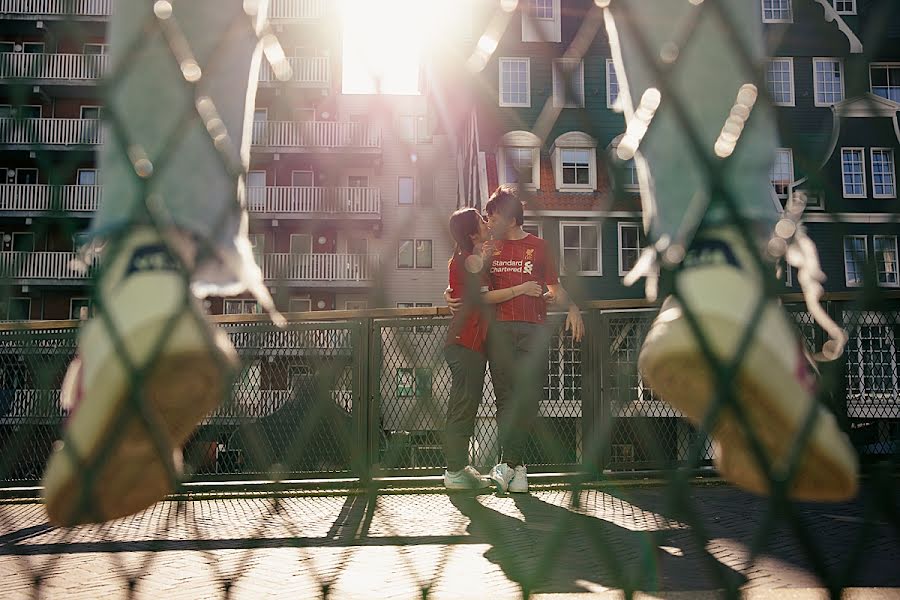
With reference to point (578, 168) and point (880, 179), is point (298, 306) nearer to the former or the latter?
point (578, 168)

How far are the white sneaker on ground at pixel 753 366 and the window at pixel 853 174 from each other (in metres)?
16.2

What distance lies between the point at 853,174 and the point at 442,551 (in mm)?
16297

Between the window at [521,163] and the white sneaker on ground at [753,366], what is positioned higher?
the window at [521,163]

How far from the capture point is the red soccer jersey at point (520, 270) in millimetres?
2686

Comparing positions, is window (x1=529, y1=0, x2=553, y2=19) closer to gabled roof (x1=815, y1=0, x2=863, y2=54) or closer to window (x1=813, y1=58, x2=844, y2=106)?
gabled roof (x1=815, y1=0, x2=863, y2=54)

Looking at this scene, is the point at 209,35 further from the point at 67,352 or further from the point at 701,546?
the point at 67,352

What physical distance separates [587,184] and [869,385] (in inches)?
418

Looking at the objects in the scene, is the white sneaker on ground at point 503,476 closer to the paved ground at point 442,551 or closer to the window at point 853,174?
the paved ground at point 442,551

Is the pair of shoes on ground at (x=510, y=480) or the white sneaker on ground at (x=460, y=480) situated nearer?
the white sneaker on ground at (x=460, y=480)

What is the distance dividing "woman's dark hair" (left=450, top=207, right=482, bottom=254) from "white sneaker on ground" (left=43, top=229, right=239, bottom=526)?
2.84 ft

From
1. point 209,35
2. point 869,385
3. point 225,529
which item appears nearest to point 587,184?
point 869,385

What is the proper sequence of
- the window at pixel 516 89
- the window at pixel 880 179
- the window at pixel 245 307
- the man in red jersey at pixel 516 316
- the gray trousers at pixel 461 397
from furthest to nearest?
the window at pixel 880 179, the window at pixel 245 307, the window at pixel 516 89, the gray trousers at pixel 461 397, the man in red jersey at pixel 516 316

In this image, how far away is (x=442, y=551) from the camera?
2045 mm

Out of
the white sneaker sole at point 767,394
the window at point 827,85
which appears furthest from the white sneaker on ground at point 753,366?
the window at point 827,85
